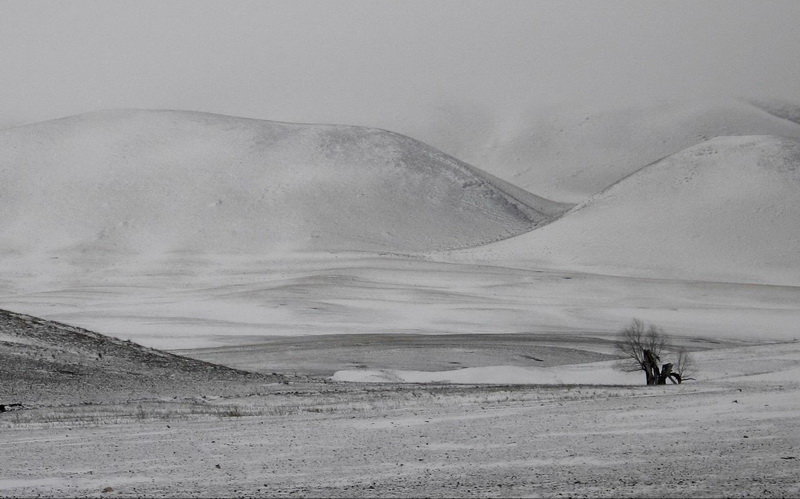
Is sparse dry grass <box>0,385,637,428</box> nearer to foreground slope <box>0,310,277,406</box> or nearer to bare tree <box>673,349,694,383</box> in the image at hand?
foreground slope <box>0,310,277,406</box>

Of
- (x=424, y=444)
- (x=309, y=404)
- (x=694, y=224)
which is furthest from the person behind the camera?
(x=694, y=224)

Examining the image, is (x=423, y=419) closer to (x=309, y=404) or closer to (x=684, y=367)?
(x=309, y=404)

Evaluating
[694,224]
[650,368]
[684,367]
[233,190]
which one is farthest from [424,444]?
[233,190]

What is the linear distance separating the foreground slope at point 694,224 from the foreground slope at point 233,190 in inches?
851

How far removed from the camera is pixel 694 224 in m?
121

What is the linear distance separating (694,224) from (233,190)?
220 ft

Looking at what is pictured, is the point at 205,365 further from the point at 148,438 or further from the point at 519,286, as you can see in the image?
the point at 519,286

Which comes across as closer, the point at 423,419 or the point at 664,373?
the point at 423,419

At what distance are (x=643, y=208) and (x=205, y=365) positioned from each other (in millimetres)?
99244

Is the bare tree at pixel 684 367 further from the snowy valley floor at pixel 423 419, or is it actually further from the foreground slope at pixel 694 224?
the foreground slope at pixel 694 224

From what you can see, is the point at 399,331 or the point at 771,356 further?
the point at 399,331

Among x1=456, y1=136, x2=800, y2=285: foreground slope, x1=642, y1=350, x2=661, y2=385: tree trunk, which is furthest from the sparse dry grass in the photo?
x1=456, y1=136, x2=800, y2=285: foreground slope

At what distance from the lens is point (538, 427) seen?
20.0 metres

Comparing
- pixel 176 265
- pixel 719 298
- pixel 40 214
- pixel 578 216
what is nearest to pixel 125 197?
pixel 40 214
